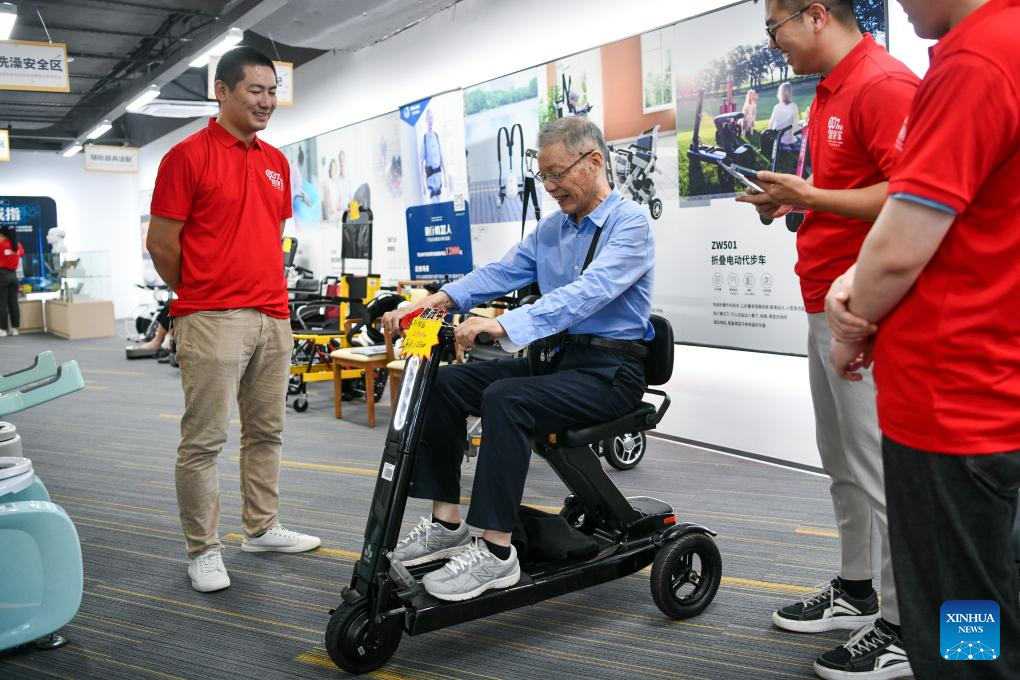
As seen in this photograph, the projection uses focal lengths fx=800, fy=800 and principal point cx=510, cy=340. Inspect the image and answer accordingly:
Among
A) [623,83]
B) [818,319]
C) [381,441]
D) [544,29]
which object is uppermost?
[544,29]

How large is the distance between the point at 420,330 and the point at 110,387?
655 cm

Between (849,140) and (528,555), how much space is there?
138 cm

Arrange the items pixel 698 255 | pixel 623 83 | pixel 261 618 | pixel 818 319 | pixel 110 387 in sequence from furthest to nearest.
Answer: pixel 110 387
pixel 623 83
pixel 698 255
pixel 261 618
pixel 818 319

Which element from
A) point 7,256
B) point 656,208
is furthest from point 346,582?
point 7,256

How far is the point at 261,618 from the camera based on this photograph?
2471 mm

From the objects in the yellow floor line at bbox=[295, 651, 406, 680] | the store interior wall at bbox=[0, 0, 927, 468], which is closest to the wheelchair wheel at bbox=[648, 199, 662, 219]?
the store interior wall at bbox=[0, 0, 927, 468]

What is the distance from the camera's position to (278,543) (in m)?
3.01

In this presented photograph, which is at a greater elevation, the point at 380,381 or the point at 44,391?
the point at 44,391

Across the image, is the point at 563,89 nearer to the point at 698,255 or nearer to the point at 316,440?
the point at 698,255

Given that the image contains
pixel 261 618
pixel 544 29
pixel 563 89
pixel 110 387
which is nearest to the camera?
pixel 261 618

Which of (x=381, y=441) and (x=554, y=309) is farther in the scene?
(x=381, y=441)

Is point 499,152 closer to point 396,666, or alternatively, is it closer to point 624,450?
point 624,450

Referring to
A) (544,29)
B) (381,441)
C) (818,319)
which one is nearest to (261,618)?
(818,319)

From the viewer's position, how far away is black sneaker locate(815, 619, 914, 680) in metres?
1.97
